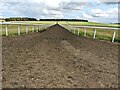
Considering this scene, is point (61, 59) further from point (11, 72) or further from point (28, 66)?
point (11, 72)

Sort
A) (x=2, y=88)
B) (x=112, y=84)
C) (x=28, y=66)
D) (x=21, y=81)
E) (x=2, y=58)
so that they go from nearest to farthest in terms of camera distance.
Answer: (x=2, y=88)
(x=21, y=81)
(x=112, y=84)
(x=28, y=66)
(x=2, y=58)

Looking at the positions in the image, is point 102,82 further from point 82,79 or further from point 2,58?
point 2,58

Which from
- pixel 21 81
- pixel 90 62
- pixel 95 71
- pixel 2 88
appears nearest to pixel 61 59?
pixel 90 62

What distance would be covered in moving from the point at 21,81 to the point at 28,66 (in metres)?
1.71

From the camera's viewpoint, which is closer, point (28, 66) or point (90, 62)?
point (28, 66)

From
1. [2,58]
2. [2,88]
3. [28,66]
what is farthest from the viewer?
[2,58]

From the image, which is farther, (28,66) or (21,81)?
(28,66)

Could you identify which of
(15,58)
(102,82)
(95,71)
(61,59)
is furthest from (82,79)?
(15,58)

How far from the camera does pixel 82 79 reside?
7.84 metres

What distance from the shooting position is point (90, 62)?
34.4 feet

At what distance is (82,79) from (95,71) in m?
1.28

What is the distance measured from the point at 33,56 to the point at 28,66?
181cm

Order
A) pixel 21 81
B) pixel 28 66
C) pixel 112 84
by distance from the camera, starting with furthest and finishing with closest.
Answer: pixel 28 66 < pixel 112 84 < pixel 21 81

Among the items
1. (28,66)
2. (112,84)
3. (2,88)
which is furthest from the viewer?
(28,66)
